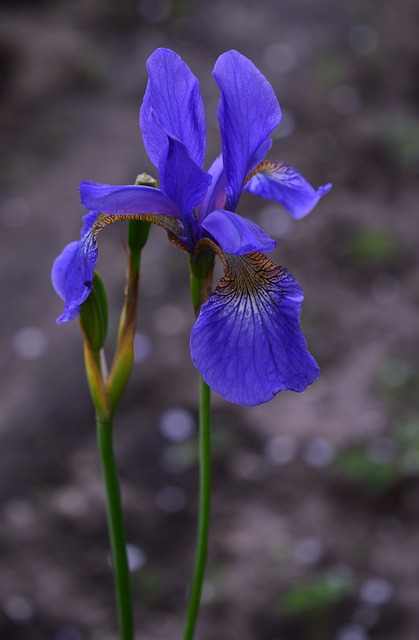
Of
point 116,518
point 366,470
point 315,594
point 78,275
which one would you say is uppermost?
point 78,275

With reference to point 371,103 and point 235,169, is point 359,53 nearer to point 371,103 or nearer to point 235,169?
point 371,103

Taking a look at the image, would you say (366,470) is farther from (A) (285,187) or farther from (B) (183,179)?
(B) (183,179)

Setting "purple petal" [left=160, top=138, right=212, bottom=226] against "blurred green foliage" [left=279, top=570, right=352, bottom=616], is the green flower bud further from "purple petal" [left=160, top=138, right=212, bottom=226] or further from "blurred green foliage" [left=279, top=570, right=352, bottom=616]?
"blurred green foliage" [left=279, top=570, right=352, bottom=616]

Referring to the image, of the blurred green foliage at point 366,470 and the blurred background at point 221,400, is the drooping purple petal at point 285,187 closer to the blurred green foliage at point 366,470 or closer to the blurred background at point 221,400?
the blurred background at point 221,400

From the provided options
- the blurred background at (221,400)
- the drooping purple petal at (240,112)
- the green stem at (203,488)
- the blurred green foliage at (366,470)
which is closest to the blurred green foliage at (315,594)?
the blurred background at (221,400)

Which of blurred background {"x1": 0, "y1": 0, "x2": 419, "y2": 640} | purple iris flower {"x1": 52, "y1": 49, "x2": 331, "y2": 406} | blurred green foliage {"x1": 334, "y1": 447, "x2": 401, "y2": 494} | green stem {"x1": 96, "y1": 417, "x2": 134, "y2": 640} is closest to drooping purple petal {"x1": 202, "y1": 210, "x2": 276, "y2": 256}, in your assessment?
purple iris flower {"x1": 52, "y1": 49, "x2": 331, "y2": 406}

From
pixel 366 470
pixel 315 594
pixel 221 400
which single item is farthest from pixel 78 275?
pixel 221 400

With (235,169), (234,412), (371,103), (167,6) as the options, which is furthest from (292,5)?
(235,169)
